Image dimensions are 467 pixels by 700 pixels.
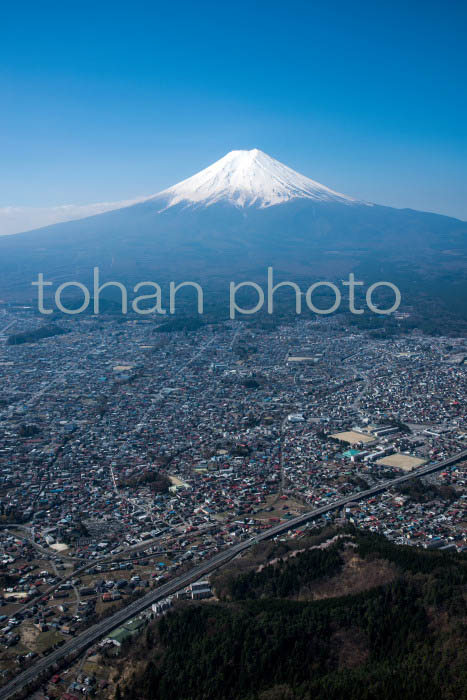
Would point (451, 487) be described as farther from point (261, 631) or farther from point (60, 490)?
point (60, 490)

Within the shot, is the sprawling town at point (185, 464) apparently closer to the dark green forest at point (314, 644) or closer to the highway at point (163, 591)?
the highway at point (163, 591)

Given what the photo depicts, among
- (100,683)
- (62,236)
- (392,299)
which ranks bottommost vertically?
(100,683)

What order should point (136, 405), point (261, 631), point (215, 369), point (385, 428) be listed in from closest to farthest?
point (261, 631)
point (385, 428)
point (136, 405)
point (215, 369)

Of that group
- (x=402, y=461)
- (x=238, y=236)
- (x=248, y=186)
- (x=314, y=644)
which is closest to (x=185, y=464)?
(x=402, y=461)

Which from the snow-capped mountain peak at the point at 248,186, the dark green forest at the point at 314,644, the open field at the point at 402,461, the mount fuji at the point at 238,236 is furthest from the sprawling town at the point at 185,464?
the snow-capped mountain peak at the point at 248,186

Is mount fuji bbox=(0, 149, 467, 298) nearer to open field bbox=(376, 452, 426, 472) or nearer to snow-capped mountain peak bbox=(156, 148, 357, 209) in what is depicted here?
snow-capped mountain peak bbox=(156, 148, 357, 209)

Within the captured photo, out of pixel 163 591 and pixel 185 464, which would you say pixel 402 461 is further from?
pixel 163 591

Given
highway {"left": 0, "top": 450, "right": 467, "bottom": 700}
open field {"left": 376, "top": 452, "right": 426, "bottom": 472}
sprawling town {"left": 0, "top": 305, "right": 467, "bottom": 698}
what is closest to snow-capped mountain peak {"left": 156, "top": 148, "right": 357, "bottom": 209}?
sprawling town {"left": 0, "top": 305, "right": 467, "bottom": 698}

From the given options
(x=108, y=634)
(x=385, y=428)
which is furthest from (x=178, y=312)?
Answer: (x=108, y=634)
